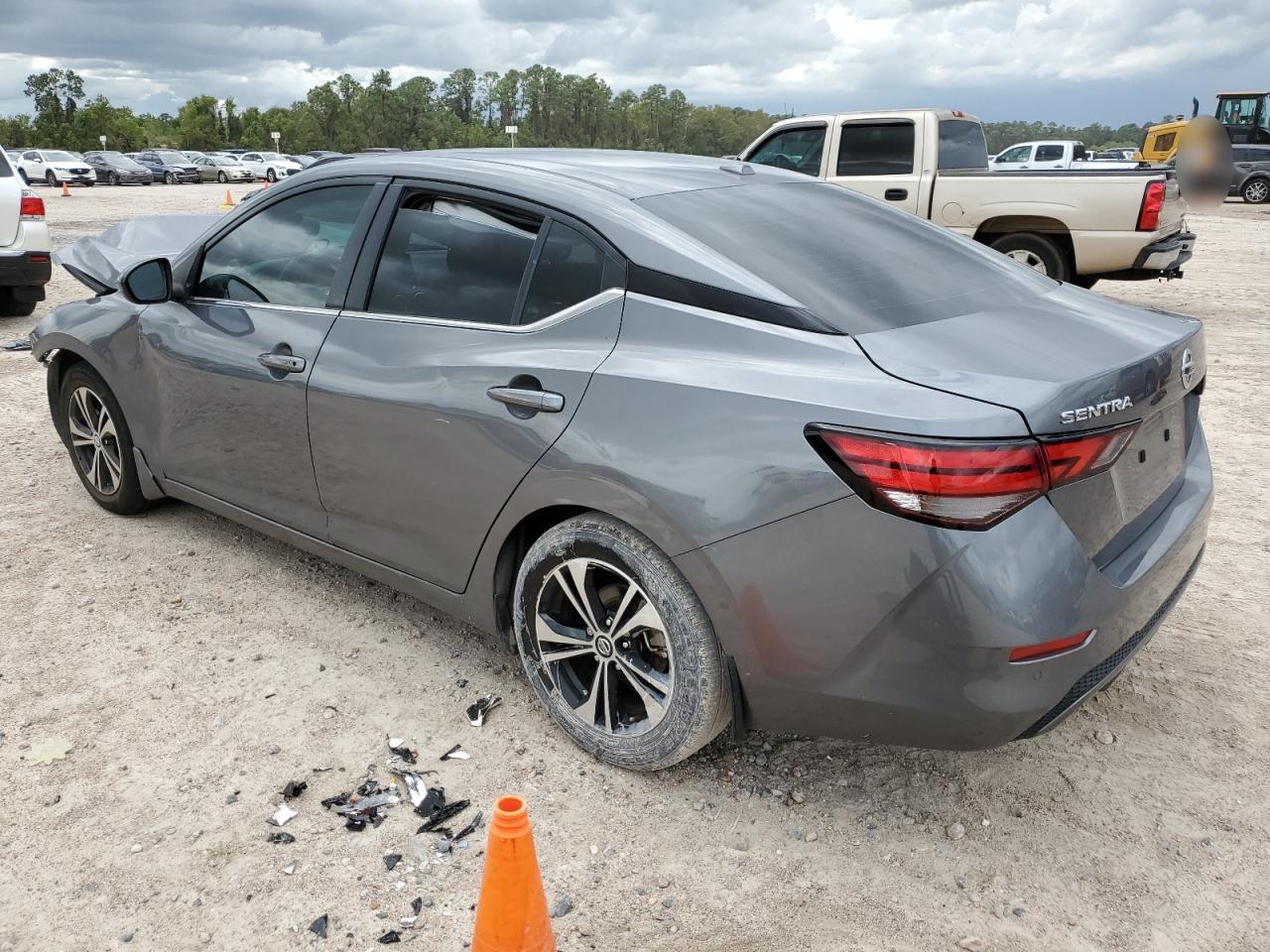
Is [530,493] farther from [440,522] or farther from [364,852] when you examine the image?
[364,852]

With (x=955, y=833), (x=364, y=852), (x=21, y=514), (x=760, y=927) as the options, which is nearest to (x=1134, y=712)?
(x=955, y=833)

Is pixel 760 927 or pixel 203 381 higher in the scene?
pixel 203 381

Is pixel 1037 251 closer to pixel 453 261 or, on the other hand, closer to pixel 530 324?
pixel 453 261

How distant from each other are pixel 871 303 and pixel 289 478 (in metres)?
2.14

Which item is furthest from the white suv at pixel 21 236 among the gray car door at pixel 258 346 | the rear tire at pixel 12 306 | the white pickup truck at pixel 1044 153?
the white pickup truck at pixel 1044 153

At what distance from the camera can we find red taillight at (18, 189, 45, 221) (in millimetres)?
9727

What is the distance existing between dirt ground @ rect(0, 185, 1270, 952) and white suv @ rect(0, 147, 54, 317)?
6.80 m

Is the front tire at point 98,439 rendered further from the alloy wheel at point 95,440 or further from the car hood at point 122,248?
the car hood at point 122,248

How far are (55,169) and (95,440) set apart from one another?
146ft

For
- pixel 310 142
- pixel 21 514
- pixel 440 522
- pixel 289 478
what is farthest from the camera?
pixel 310 142

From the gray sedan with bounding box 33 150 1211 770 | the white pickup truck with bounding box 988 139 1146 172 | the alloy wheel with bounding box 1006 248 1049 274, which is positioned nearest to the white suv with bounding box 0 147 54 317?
the gray sedan with bounding box 33 150 1211 770

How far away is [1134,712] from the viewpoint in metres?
3.33

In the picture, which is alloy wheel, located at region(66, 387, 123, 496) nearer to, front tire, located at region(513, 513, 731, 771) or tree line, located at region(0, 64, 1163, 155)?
front tire, located at region(513, 513, 731, 771)

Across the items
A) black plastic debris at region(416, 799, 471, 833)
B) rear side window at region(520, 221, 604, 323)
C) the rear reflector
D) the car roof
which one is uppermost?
the car roof
